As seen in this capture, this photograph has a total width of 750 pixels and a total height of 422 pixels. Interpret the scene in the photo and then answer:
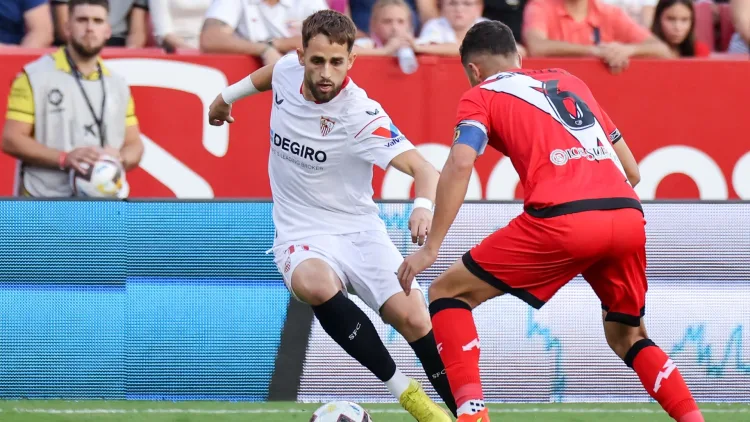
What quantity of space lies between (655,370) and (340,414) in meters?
1.40

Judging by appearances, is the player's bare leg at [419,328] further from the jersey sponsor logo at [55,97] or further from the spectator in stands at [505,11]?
the spectator in stands at [505,11]

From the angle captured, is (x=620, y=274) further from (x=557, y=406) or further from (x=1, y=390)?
(x=1, y=390)

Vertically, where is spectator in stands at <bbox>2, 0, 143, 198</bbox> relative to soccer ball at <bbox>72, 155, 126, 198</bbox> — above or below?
above

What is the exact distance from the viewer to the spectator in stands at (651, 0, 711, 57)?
8.84 meters

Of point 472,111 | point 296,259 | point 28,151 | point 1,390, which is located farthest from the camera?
point 28,151

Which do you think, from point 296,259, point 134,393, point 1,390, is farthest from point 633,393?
point 1,390

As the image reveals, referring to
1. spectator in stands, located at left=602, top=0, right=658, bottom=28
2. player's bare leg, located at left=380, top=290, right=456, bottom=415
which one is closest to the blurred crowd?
spectator in stands, located at left=602, top=0, right=658, bottom=28

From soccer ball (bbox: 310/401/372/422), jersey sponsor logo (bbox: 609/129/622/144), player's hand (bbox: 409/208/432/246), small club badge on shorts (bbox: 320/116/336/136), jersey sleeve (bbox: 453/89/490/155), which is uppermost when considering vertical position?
jersey sleeve (bbox: 453/89/490/155)

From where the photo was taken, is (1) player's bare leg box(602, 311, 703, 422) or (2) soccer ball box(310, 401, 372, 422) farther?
(2) soccer ball box(310, 401, 372, 422)

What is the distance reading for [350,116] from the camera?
565cm

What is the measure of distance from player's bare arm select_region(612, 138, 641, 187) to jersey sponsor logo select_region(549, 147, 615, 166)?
0.44 m

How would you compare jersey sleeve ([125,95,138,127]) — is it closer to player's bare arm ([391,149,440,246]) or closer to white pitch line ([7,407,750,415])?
white pitch line ([7,407,750,415])

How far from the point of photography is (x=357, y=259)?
5719 millimetres

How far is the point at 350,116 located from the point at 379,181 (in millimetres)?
3095
